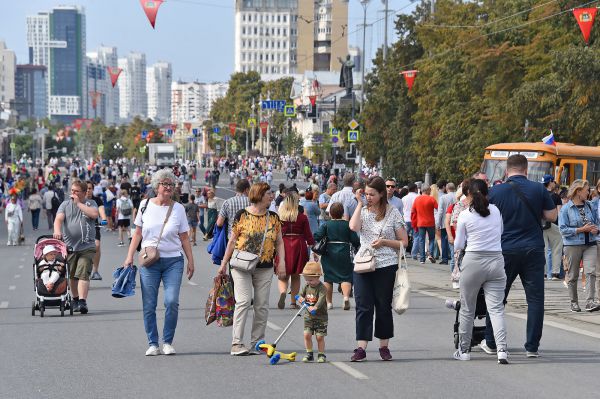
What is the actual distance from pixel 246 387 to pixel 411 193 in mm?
18610

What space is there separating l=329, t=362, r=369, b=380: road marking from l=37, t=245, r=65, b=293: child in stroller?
5.40m

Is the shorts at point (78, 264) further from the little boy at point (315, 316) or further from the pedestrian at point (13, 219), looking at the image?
the pedestrian at point (13, 219)

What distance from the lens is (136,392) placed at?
9852mm

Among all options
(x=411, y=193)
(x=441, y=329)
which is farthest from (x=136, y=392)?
(x=411, y=193)

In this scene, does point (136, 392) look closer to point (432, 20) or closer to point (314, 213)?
point (314, 213)

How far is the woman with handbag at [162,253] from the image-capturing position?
11875mm

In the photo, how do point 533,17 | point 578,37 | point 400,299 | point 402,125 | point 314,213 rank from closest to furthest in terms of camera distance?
1. point 400,299
2. point 314,213
3. point 578,37
4. point 533,17
5. point 402,125

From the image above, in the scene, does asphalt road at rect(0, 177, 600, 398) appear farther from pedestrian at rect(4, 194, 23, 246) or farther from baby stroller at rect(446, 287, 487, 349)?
pedestrian at rect(4, 194, 23, 246)

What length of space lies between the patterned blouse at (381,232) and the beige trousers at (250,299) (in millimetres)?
1135

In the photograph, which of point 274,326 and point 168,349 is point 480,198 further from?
point 274,326

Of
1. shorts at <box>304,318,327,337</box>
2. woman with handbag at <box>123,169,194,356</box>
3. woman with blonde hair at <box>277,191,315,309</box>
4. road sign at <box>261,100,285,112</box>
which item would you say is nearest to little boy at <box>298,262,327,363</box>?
shorts at <box>304,318,327,337</box>

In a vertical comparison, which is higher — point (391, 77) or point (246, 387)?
point (391, 77)

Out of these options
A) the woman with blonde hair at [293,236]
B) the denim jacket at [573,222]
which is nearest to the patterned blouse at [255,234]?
the woman with blonde hair at [293,236]

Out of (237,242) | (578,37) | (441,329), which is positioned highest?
(578,37)
